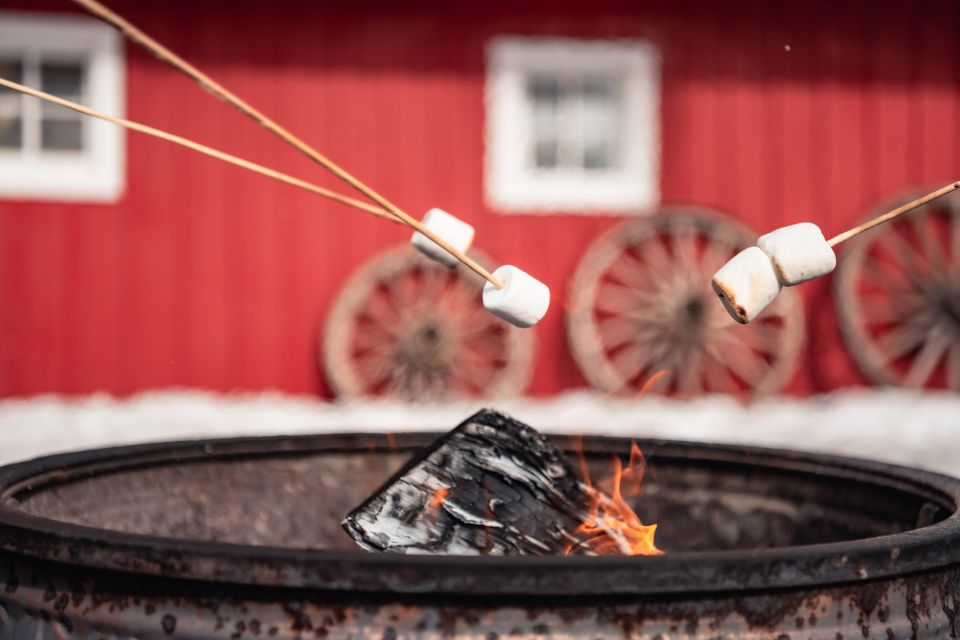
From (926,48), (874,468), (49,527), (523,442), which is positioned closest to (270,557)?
(49,527)

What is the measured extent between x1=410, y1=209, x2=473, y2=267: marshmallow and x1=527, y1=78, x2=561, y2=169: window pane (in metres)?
5.88

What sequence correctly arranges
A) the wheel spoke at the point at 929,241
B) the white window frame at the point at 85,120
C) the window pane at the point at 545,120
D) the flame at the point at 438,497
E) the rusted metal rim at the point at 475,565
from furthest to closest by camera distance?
the wheel spoke at the point at 929,241 < the window pane at the point at 545,120 < the white window frame at the point at 85,120 < the flame at the point at 438,497 < the rusted metal rim at the point at 475,565

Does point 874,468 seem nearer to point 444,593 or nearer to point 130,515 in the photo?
point 444,593

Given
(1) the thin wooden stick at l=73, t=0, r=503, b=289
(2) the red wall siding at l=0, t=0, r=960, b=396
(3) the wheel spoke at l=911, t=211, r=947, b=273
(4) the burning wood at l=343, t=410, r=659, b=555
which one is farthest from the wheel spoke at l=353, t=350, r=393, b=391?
(1) the thin wooden stick at l=73, t=0, r=503, b=289

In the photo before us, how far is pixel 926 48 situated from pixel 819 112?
88 cm

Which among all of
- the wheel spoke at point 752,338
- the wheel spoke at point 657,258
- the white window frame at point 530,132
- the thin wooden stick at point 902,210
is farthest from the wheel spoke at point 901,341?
the thin wooden stick at point 902,210

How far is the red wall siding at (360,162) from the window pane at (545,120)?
0.37m

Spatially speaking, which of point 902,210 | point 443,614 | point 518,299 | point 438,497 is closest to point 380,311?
point 438,497

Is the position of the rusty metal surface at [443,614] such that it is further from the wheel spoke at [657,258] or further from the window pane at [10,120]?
the window pane at [10,120]

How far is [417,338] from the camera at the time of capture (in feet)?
23.6

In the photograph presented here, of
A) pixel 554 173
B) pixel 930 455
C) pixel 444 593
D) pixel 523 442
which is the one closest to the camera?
pixel 444 593

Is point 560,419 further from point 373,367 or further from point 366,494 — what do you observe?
point 366,494

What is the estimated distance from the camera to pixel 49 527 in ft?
4.90

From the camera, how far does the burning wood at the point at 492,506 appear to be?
194 centimetres
